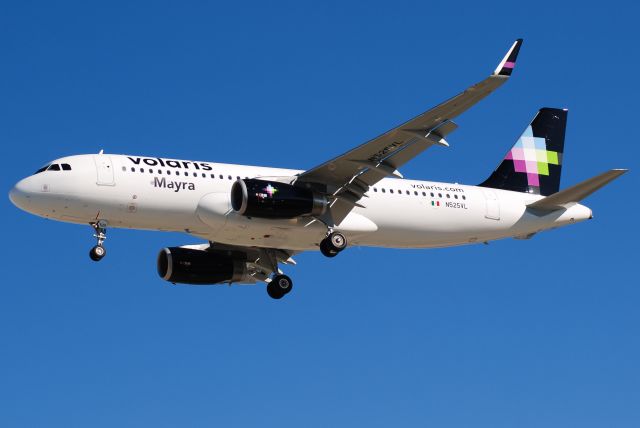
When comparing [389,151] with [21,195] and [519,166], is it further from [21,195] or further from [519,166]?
[21,195]

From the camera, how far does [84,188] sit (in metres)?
43.3

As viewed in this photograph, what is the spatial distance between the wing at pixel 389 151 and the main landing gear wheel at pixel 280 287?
4.59 m

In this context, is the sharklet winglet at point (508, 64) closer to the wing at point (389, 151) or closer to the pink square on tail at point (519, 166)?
the wing at point (389, 151)

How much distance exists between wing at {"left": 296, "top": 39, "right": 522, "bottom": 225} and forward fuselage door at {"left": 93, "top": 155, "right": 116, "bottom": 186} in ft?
22.9

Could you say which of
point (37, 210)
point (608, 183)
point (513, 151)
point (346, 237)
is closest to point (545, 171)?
point (513, 151)

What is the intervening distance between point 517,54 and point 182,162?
1325 cm

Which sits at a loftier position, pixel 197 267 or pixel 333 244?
pixel 197 267

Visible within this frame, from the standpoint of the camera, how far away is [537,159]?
5400 cm

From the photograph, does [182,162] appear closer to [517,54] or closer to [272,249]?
[272,249]

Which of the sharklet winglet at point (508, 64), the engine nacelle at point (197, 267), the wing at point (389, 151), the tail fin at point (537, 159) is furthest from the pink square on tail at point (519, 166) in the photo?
the sharklet winglet at point (508, 64)

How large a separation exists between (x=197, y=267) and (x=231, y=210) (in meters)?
5.74

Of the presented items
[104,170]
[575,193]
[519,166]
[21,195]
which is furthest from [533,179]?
[21,195]

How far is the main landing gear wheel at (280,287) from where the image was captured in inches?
1956

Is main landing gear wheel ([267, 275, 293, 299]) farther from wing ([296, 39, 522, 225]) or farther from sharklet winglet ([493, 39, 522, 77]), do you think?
sharklet winglet ([493, 39, 522, 77])
